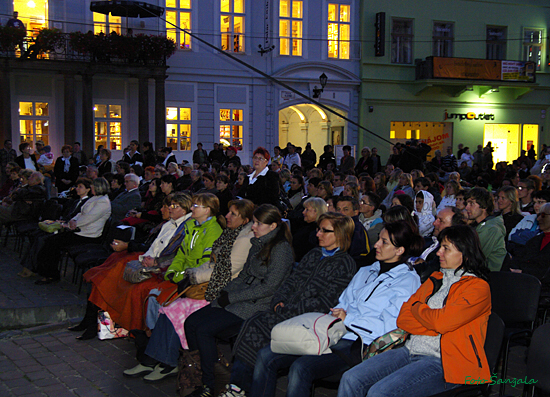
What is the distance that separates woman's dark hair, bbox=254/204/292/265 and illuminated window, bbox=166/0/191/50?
16557 millimetres

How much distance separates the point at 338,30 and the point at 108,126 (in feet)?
31.4

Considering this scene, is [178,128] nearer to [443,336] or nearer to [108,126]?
[108,126]

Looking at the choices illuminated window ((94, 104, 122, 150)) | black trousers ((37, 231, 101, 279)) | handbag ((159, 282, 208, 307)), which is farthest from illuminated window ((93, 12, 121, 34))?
handbag ((159, 282, 208, 307))

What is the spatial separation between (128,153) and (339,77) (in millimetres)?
10205

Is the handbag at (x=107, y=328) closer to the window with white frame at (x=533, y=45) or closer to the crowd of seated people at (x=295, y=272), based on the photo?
the crowd of seated people at (x=295, y=272)

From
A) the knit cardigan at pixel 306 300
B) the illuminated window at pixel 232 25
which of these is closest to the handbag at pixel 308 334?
the knit cardigan at pixel 306 300

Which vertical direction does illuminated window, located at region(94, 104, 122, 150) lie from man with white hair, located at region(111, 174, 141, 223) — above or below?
above

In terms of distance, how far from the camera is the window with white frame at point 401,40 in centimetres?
2309

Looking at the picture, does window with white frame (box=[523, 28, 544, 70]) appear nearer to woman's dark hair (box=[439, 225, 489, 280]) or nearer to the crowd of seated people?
the crowd of seated people

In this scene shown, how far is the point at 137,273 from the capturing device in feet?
19.2

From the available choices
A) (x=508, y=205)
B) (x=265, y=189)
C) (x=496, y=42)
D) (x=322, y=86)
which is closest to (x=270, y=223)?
(x=265, y=189)

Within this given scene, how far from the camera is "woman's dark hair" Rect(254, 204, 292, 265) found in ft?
16.0

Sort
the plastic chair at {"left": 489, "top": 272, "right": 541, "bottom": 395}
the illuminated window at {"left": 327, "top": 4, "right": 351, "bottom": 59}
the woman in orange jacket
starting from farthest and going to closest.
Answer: the illuminated window at {"left": 327, "top": 4, "right": 351, "bottom": 59} < the plastic chair at {"left": 489, "top": 272, "right": 541, "bottom": 395} < the woman in orange jacket

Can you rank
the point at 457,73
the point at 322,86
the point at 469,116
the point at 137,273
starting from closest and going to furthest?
the point at 137,273, the point at 322,86, the point at 457,73, the point at 469,116
